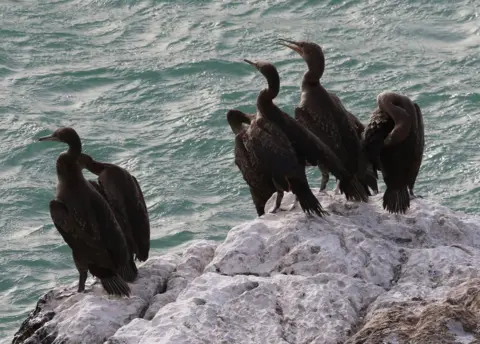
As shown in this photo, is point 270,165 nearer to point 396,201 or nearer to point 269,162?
point 269,162

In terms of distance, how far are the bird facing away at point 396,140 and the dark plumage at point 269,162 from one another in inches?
30.5

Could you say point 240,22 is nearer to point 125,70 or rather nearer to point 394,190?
point 125,70

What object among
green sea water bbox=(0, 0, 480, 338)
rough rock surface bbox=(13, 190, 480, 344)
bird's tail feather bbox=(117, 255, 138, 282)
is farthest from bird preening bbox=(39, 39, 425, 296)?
green sea water bbox=(0, 0, 480, 338)

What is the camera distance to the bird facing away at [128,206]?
11.4m

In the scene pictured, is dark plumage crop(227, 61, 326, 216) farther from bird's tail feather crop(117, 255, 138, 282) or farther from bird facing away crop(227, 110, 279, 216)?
bird's tail feather crop(117, 255, 138, 282)

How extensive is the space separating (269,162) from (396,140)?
3.67 feet

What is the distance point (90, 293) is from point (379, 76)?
12.6 meters

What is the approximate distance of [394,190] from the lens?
1128 cm

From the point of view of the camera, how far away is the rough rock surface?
9117mm

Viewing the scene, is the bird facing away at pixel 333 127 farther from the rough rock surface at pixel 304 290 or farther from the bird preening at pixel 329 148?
the rough rock surface at pixel 304 290

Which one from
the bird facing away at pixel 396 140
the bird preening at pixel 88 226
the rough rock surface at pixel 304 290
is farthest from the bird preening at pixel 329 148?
the bird preening at pixel 88 226

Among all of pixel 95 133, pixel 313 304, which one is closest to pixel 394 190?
pixel 313 304

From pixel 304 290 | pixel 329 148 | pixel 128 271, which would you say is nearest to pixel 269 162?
pixel 329 148

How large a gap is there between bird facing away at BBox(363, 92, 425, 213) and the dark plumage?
2.54ft
